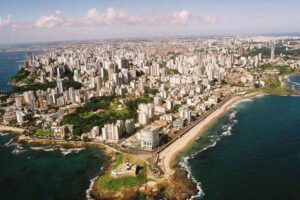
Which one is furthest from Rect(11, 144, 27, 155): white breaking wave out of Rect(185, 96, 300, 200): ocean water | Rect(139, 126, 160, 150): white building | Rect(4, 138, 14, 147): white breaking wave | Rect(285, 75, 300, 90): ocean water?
Rect(285, 75, 300, 90): ocean water

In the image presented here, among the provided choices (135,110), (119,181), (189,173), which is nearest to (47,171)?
(119,181)

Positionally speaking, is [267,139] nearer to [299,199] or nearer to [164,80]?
[299,199]

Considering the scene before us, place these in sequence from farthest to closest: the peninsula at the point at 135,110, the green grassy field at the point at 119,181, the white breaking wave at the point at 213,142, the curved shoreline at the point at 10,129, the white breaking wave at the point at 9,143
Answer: the curved shoreline at the point at 10,129 → the white breaking wave at the point at 9,143 → the peninsula at the point at 135,110 → the green grassy field at the point at 119,181 → the white breaking wave at the point at 213,142

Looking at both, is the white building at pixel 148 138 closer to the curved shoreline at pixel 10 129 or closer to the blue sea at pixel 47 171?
the blue sea at pixel 47 171

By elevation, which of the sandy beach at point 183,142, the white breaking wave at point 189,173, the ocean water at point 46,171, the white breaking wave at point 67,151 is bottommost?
the ocean water at point 46,171

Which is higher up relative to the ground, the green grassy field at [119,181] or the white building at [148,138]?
the white building at [148,138]

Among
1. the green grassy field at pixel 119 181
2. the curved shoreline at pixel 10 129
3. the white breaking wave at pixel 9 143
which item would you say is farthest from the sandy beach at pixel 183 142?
the curved shoreline at pixel 10 129

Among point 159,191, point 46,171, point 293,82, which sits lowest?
point 46,171

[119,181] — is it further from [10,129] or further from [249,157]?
[10,129]
